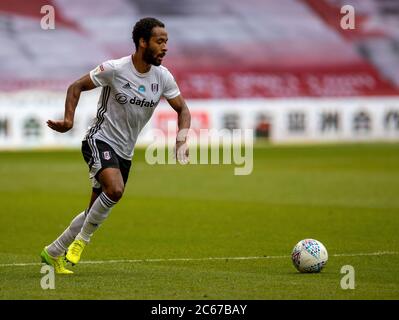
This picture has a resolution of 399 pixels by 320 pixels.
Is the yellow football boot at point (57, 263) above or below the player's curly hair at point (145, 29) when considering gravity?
below

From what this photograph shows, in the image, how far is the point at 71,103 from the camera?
34.8 feet

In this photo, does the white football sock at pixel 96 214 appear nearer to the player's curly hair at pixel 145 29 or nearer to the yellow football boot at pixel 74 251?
the yellow football boot at pixel 74 251

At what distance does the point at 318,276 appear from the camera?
34.3ft

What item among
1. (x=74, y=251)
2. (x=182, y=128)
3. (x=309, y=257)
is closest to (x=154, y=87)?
(x=182, y=128)

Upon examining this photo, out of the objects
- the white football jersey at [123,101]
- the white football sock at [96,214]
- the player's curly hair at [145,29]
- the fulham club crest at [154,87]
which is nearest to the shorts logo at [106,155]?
the white football jersey at [123,101]

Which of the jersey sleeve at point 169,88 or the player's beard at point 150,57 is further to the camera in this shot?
the jersey sleeve at point 169,88

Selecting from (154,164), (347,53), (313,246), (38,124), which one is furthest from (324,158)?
(313,246)

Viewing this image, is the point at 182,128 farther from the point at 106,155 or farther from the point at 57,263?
the point at 57,263

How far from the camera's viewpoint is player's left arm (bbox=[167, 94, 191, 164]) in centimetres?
1080

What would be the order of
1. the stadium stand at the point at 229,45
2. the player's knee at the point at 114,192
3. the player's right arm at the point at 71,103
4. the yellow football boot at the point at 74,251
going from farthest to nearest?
the stadium stand at the point at 229,45 < the yellow football boot at the point at 74,251 < the player's knee at the point at 114,192 < the player's right arm at the point at 71,103

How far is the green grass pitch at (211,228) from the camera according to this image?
9758 mm
